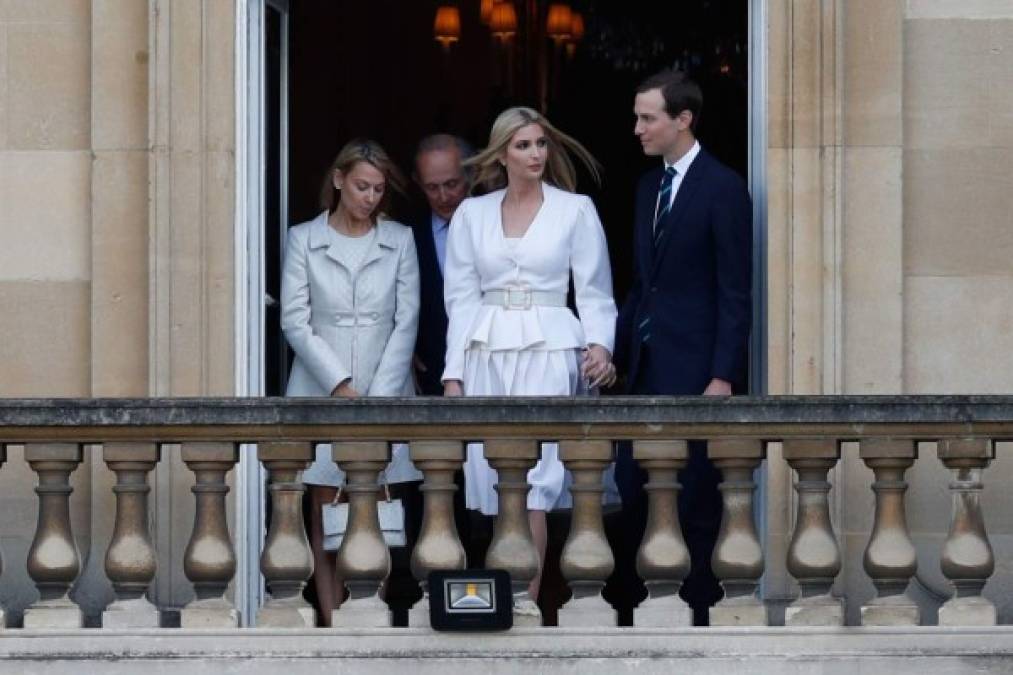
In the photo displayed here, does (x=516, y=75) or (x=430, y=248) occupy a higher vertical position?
(x=516, y=75)

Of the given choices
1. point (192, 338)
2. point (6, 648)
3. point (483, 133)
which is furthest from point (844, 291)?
point (483, 133)

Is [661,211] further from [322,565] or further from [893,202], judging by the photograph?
[322,565]

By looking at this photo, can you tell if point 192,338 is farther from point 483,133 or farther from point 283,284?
point 483,133

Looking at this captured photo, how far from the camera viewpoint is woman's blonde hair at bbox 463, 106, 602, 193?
381 inches

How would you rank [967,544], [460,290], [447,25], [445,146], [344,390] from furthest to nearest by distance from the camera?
[447,25] < [445,146] < [344,390] < [460,290] < [967,544]

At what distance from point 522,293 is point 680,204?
0.59 metres

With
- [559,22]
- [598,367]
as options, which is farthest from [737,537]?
[559,22]

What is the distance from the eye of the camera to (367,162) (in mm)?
9891

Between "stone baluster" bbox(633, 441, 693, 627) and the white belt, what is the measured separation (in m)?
0.98

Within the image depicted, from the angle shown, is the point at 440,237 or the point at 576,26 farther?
the point at 576,26

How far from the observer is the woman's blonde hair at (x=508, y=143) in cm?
967

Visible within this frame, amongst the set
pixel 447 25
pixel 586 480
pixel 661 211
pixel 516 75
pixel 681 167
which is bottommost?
pixel 586 480

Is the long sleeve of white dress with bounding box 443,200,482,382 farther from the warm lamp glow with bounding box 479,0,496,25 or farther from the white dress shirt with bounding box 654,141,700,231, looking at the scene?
the warm lamp glow with bounding box 479,0,496,25

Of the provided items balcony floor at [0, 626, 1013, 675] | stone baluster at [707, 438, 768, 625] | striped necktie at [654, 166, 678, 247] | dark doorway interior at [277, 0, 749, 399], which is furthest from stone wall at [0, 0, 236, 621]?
dark doorway interior at [277, 0, 749, 399]
